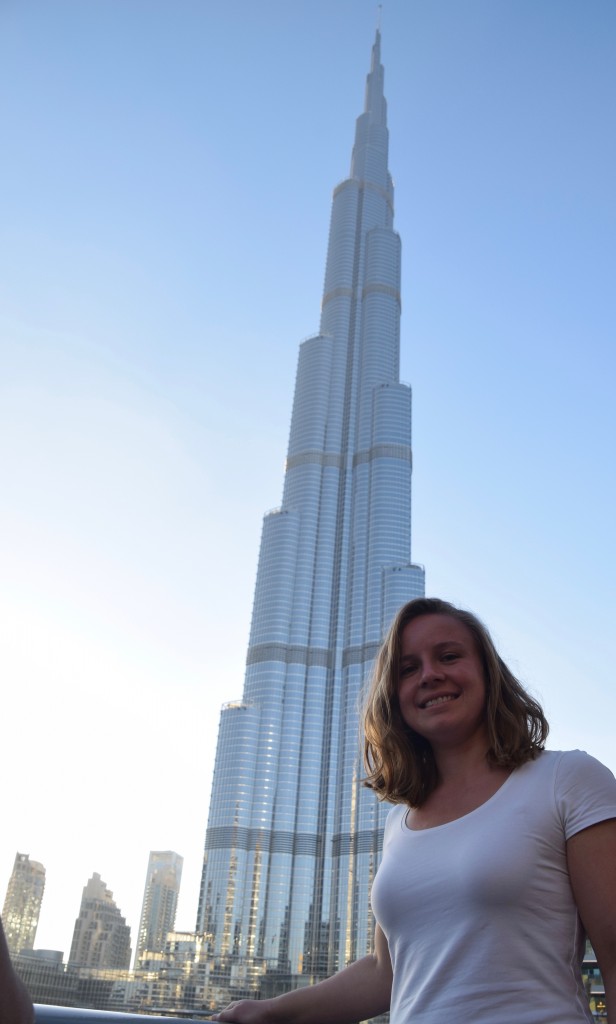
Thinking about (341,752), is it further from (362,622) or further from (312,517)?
(312,517)

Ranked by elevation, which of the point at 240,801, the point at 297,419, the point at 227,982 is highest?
the point at 297,419

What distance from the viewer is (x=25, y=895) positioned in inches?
3250

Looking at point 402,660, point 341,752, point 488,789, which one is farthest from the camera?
point 341,752

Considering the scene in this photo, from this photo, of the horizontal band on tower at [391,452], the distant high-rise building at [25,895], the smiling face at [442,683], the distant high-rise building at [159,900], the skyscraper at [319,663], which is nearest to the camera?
the smiling face at [442,683]

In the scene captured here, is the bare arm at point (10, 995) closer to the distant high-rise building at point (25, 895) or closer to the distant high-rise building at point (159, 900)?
the distant high-rise building at point (25, 895)

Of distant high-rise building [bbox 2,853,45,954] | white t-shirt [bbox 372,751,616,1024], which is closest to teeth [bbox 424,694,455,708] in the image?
white t-shirt [bbox 372,751,616,1024]

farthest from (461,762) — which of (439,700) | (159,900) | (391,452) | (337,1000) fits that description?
(159,900)

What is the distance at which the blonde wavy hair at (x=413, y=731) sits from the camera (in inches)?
74.5

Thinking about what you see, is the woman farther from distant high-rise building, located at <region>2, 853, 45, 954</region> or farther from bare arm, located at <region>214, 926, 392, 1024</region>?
distant high-rise building, located at <region>2, 853, 45, 954</region>

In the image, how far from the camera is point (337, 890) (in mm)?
84812

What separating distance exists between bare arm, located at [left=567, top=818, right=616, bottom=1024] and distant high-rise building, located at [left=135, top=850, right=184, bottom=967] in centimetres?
10037

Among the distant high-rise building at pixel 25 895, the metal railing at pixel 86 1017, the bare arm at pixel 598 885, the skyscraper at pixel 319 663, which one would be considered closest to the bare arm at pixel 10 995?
the metal railing at pixel 86 1017

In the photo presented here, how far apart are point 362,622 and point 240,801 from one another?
24.6m

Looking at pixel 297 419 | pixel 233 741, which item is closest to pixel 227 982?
pixel 233 741
